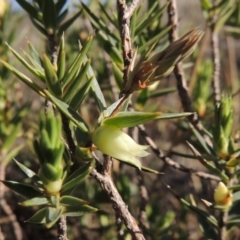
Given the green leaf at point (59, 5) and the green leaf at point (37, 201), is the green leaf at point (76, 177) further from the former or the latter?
the green leaf at point (59, 5)

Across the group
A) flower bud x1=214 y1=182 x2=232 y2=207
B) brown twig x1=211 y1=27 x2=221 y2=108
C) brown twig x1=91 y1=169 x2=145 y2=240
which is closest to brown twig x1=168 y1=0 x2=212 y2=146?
brown twig x1=211 y1=27 x2=221 y2=108

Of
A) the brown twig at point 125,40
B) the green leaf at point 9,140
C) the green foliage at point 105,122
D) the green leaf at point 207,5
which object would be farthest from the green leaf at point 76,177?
the green leaf at point 207,5

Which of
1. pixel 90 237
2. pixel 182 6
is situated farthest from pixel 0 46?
pixel 182 6

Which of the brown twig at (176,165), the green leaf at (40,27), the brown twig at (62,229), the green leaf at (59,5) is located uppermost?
the green leaf at (59,5)

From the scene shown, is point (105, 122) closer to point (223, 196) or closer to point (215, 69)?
point (223, 196)

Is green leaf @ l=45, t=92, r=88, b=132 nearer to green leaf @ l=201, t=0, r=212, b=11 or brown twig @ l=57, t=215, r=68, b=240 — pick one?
brown twig @ l=57, t=215, r=68, b=240

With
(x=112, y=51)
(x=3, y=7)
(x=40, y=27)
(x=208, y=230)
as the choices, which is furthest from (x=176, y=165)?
(x=3, y=7)

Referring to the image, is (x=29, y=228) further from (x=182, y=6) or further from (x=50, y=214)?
(x=182, y=6)
